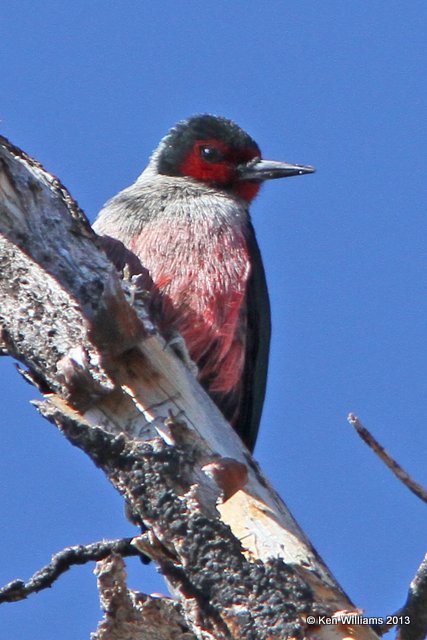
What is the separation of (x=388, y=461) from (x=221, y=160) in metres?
3.78

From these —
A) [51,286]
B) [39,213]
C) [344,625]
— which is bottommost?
[344,625]

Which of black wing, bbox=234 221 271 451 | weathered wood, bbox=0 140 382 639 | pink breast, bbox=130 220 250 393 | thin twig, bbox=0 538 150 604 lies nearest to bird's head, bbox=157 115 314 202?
black wing, bbox=234 221 271 451

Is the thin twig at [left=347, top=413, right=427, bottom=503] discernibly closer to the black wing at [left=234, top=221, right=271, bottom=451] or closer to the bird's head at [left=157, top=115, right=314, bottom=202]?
the black wing at [left=234, top=221, right=271, bottom=451]

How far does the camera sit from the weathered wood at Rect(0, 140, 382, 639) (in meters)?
3.21

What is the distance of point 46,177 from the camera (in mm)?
4145

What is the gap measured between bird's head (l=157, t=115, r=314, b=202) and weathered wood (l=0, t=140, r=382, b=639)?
265 centimetres

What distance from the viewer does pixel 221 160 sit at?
6746 millimetres

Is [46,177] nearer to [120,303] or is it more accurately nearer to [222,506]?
[120,303]

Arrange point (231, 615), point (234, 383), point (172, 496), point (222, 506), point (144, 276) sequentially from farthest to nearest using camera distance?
point (234, 383) < point (144, 276) < point (222, 506) < point (172, 496) < point (231, 615)

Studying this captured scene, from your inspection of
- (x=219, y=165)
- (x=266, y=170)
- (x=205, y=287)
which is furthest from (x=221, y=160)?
(x=205, y=287)

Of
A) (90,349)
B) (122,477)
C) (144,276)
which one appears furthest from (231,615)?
(144,276)

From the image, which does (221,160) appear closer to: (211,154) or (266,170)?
(211,154)

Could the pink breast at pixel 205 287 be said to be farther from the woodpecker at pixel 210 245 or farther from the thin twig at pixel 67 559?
the thin twig at pixel 67 559

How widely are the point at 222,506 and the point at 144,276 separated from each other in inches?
66.0
